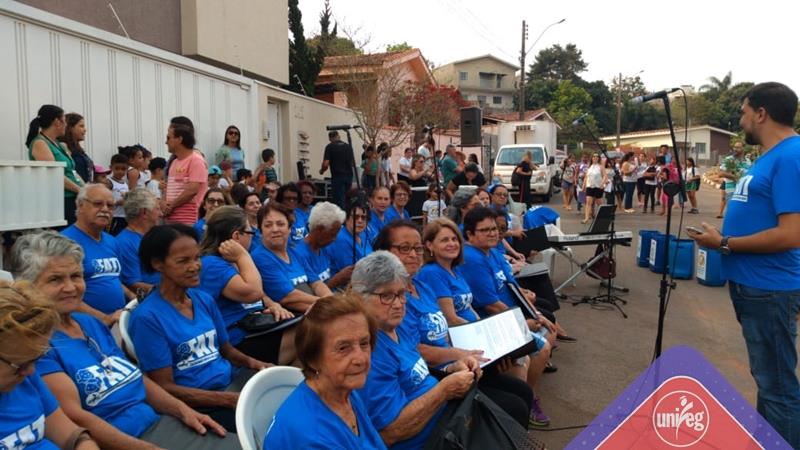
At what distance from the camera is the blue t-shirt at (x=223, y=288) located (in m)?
3.27

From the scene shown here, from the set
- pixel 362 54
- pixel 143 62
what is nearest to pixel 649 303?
pixel 143 62

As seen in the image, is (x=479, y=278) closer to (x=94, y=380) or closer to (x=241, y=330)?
(x=241, y=330)

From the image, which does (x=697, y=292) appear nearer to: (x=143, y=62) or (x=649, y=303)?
(x=649, y=303)

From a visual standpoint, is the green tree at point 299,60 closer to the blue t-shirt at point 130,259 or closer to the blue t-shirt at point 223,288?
the blue t-shirt at point 130,259

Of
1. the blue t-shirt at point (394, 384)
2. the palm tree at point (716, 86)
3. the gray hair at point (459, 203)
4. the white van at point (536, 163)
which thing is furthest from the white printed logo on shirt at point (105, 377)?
the palm tree at point (716, 86)

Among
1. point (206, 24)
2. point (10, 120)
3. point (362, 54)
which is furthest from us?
point (362, 54)

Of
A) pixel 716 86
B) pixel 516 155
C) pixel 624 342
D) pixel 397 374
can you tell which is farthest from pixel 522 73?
pixel 716 86

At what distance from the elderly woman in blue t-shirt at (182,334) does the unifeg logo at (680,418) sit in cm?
186

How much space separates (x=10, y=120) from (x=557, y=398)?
6016mm

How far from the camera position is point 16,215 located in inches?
167

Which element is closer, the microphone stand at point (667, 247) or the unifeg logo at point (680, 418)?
the unifeg logo at point (680, 418)

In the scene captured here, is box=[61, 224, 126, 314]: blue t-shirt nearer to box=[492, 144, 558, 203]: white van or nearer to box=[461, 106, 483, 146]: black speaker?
box=[461, 106, 483, 146]: black speaker

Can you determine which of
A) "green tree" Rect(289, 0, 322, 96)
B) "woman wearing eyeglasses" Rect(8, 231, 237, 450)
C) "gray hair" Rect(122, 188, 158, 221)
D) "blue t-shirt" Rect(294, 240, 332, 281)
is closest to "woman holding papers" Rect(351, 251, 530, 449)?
"woman wearing eyeglasses" Rect(8, 231, 237, 450)

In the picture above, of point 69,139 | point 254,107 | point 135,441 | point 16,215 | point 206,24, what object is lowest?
point 135,441
